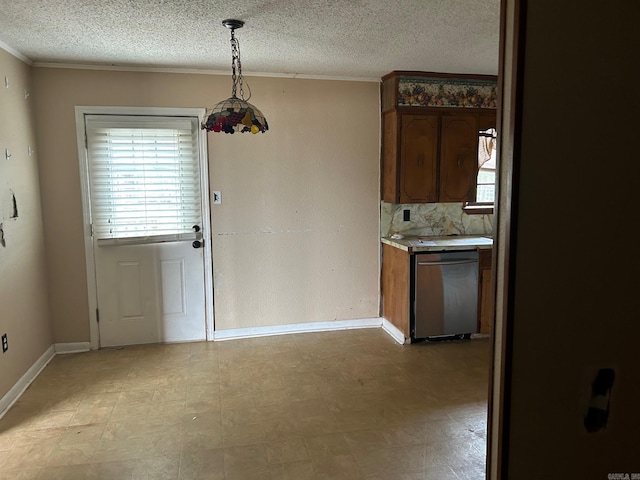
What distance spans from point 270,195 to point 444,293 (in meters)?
1.84

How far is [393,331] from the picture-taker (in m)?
4.38

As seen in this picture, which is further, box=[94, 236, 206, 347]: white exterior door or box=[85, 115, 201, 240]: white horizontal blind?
box=[94, 236, 206, 347]: white exterior door

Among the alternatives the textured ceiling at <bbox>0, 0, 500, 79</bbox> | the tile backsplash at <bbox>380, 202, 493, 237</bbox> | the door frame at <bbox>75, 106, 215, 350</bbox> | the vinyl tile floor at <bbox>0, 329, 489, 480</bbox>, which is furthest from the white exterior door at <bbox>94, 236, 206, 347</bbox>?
the tile backsplash at <bbox>380, 202, 493, 237</bbox>

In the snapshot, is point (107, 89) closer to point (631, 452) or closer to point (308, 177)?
point (308, 177)

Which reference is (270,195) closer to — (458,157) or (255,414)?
(458,157)

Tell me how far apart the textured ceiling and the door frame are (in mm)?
371

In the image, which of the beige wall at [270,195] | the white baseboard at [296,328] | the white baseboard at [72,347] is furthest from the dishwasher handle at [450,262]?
the white baseboard at [72,347]

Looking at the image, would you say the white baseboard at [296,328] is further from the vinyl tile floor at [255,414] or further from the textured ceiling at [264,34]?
the textured ceiling at [264,34]

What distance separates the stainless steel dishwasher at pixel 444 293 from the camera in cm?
406

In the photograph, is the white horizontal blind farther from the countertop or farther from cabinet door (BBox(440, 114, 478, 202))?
cabinet door (BBox(440, 114, 478, 202))

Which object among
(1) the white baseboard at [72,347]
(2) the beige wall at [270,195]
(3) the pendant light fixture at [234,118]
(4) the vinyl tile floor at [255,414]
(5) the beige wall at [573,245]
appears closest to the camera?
(5) the beige wall at [573,245]

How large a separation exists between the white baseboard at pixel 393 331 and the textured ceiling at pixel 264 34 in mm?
2404

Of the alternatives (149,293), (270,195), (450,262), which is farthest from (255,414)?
(450,262)

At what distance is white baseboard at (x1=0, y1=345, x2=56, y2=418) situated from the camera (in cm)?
297
